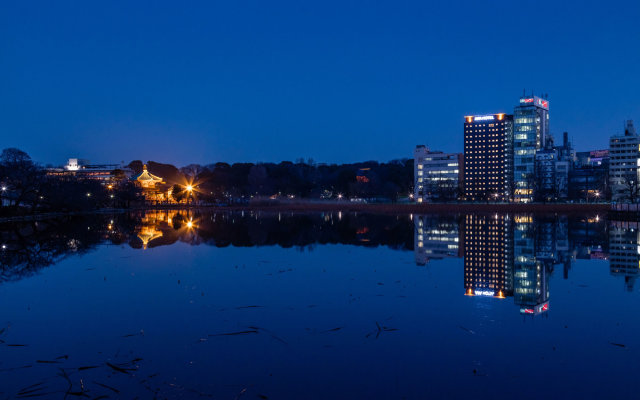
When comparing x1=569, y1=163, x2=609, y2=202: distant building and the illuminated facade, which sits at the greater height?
the illuminated facade

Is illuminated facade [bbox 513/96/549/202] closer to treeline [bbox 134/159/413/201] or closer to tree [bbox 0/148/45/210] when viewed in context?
treeline [bbox 134/159/413/201]

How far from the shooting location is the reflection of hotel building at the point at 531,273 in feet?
38.1

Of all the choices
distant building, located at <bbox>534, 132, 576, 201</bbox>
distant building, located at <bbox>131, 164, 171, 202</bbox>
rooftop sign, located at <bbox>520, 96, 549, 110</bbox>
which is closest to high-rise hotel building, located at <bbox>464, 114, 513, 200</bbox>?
rooftop sign, located at <bbox>520, 96, 549, 110</bbox>

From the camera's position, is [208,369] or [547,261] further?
[547,261]

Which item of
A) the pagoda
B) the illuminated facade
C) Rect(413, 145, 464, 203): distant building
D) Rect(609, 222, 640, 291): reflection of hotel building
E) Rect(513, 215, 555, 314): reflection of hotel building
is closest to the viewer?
Rect(513, 215, 555, 314): reflection of hotel building

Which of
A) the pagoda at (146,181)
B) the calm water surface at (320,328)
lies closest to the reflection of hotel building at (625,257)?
the calm water surface at (320,328)

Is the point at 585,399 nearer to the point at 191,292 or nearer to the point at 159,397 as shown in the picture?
the point at 159,397

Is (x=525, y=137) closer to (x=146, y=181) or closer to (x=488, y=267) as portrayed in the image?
(x=146, y=181)

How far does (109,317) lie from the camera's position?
10.6 metres

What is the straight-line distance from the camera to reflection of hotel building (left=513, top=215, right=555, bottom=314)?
38.1 ft

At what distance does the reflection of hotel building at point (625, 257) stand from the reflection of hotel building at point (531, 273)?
2.25 m

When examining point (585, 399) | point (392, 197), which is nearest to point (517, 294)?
point (585, 399)

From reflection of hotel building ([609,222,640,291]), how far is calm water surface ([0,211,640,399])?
0.13 meters

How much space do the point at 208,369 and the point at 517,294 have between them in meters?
9.00
